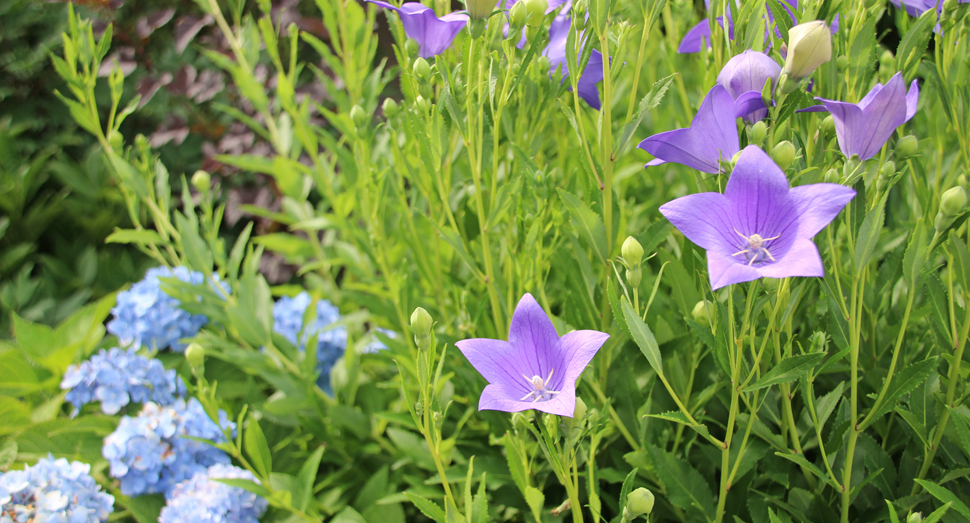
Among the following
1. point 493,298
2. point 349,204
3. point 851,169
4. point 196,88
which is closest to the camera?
point 851,169

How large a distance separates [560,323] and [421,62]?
50 centimetres

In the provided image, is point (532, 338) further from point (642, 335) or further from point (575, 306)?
point (575, 306)

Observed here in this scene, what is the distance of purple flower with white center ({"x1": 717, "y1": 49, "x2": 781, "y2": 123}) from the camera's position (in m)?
0.73

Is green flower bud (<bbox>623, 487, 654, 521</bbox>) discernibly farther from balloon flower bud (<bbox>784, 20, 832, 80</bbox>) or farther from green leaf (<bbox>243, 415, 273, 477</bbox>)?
green leaf (<bbox>243, 415, 273, 477</bbox>)

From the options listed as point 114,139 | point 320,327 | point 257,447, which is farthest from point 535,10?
point 320,327

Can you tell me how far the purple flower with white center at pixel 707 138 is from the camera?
739 millimetres

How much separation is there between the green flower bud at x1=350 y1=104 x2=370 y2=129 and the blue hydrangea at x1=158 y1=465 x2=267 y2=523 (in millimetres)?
742

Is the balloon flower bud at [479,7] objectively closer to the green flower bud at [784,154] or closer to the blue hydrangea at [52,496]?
the green flower bud at [784,154]

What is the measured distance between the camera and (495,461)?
3.98 feet

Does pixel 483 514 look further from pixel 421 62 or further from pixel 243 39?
pixel 243 39

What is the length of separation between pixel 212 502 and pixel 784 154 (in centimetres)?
120

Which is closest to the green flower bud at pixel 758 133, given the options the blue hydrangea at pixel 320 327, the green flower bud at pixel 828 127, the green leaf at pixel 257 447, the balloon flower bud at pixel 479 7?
the green flower bud at pixel 828 127

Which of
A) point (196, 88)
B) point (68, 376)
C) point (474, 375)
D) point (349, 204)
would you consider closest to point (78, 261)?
point (196, 88)

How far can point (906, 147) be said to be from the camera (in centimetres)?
81
